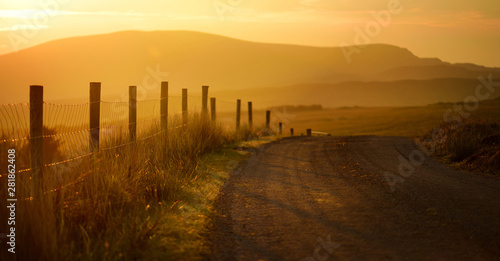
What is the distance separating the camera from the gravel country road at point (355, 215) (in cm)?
568

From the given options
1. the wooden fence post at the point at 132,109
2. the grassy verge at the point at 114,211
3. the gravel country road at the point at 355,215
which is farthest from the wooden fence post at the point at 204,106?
the grassy verge at the point at 114,211

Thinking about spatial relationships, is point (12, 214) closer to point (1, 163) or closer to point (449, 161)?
point (1, 163)

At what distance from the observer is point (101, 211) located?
22.0 feet

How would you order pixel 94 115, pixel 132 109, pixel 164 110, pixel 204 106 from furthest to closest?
pixel 204 106 → pixel 164 110 → pixel 132 109 → pixel 94 115

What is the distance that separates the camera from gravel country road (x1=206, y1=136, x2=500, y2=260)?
5684 millimetres

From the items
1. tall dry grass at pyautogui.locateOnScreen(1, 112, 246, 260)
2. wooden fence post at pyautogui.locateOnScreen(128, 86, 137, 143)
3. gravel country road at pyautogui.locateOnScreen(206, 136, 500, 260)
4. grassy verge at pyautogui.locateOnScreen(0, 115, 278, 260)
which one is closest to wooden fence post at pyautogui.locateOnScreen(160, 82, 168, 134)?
wooden fence post at pyautogui.locateOnScreen(128, 86, 137, 143)

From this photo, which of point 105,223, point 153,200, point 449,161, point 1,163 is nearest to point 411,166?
point 449,161

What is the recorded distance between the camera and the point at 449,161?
14.0 meters

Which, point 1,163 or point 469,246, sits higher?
point 1,163

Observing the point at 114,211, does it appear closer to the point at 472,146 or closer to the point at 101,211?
the point at 101,211

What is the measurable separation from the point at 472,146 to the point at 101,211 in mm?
11280

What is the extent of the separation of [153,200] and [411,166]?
292 inches

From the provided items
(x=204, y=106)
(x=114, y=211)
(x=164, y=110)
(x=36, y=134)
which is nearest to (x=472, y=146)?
(x=164, y=110)

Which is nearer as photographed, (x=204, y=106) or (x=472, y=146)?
(x=472, y=146)
